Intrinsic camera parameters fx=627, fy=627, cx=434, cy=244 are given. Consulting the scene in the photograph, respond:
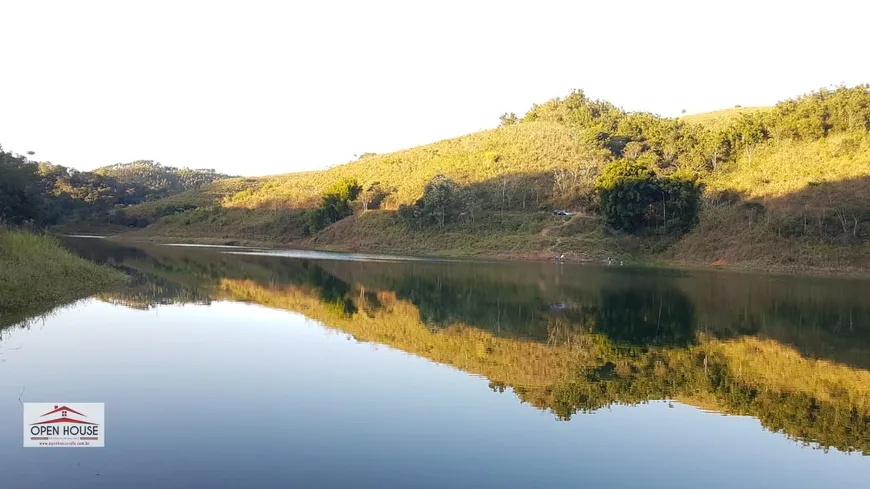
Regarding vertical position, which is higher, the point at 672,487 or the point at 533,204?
the point at 533,204

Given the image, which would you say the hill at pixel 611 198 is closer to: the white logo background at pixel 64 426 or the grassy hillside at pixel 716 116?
the grassy hillside at pixel 716 116

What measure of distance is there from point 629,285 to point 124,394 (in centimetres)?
2822

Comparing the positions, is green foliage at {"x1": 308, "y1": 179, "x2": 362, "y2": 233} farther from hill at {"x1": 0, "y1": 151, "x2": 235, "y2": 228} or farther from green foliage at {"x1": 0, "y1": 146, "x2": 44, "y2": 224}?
green foliage at {"x1": 0, "y1": 146, "x2": 44, "y2": 224}

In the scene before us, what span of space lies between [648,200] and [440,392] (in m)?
50.7

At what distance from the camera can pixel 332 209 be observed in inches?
3191

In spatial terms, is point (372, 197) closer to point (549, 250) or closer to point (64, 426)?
point (549, 250)

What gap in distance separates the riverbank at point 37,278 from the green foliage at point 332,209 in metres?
51.2

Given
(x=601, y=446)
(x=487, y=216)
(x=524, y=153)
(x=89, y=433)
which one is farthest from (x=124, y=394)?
(x=524, y=153)

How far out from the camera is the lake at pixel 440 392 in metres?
8.20

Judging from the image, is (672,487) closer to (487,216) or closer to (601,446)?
(601,446)

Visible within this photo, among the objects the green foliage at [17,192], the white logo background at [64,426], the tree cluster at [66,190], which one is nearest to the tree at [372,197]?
the tree cluster at [66,190]

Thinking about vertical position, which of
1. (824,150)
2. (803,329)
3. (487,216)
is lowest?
(803,329)

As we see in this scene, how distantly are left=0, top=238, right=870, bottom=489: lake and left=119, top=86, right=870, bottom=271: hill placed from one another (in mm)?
29599

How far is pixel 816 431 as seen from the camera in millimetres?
10477
